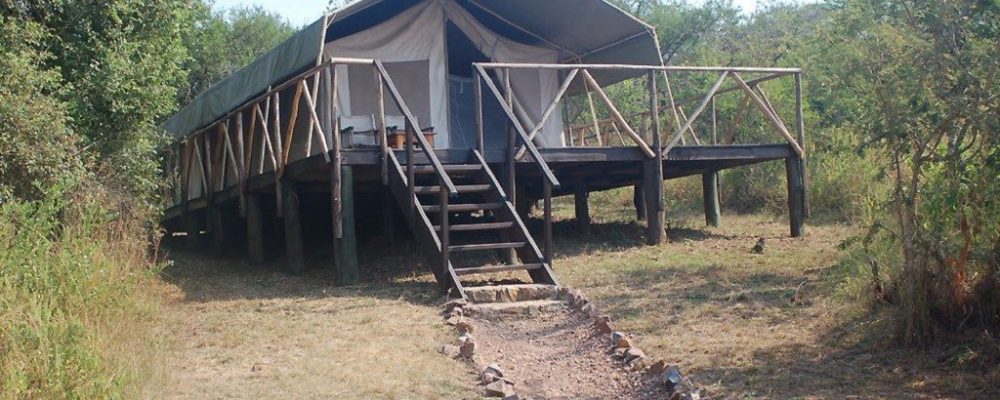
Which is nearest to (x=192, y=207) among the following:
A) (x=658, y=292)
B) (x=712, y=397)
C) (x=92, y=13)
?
(x=92, y=13)

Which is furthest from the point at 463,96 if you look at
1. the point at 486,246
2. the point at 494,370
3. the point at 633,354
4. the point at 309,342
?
the point at 494,370

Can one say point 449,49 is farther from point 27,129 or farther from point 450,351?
point 450,351

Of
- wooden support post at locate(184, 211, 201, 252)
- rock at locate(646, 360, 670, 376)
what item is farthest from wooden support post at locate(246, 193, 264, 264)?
rock at locate(646, 360, 670, 376)

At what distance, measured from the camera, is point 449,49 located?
1315 centimetres

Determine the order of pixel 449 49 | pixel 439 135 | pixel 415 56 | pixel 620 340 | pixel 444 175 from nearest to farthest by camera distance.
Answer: pixel 620 340 < pixel 444 175 < pixel 415 56 < pixel 439 135 < pixel 449 49

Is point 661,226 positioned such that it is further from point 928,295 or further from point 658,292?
point 928,295

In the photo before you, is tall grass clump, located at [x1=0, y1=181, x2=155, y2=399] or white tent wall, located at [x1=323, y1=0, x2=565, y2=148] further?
white tent wall, located at [x1=323, y1=0, x2=565, y2=148]

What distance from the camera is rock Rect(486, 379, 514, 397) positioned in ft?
18.2

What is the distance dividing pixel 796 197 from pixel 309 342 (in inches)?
276

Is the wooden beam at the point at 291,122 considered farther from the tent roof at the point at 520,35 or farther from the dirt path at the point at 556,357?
the dirt path at the point at 556,357

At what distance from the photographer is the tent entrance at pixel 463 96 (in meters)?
13.1

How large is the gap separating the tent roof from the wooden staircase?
2.44m

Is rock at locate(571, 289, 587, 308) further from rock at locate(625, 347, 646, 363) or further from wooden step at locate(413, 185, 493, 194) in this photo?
wooden step at locate(413, 185, 493, 194)

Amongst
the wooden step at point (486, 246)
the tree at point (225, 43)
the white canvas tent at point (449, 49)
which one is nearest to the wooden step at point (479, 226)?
the wooden step at point (486, 246)
